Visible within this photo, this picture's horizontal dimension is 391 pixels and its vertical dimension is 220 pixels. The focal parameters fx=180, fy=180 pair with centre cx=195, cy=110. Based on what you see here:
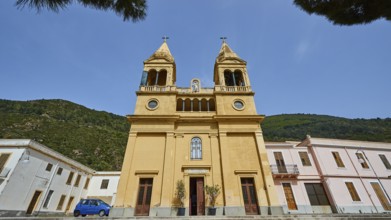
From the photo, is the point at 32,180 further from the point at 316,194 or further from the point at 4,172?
the point at 316,194

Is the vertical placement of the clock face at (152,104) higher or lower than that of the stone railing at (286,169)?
higher

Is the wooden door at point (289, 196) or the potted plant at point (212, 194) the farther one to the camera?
the wooden door at point (289, 196)

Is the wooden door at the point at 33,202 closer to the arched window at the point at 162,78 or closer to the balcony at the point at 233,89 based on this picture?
the arched window at the point at 162,78

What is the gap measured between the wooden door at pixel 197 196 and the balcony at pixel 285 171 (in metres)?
8.18

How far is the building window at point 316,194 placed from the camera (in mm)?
17000

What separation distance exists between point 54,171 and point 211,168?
1849 centimetres

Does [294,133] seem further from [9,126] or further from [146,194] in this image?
[9,126]

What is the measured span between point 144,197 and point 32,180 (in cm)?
1334

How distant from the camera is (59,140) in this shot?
4244 cm

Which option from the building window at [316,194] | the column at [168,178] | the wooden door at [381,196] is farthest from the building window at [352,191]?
the column at [168,178]

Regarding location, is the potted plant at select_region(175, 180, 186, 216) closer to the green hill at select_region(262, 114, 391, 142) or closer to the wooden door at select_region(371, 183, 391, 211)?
the wooden door at select_region(371, 183, 391, 211)

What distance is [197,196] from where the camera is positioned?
544 inches

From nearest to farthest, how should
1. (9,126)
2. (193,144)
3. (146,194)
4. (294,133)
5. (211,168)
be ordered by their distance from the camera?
(146,194), (211,168), (193,144), (9,126), (294,133)

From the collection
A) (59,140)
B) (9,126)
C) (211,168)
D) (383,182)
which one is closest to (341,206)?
(383,182)
